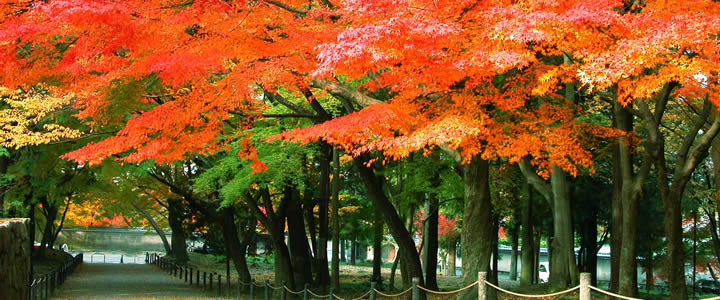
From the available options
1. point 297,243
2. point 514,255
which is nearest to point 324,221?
point 297,243

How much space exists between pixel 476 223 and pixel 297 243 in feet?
41.2

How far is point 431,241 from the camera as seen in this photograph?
79.4 feet

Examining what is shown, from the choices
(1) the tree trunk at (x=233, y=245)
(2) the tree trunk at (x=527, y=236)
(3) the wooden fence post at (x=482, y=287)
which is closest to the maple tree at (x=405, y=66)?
(3) the wooden fence post at (x=482, y=287)

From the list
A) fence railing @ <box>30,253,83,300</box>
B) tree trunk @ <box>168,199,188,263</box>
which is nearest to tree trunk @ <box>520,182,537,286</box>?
fence railing @ <box>30,253,83,300</box>

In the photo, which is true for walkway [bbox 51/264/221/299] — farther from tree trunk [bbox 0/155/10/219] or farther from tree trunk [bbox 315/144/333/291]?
tree trunk [bbox 315/144/333/291]

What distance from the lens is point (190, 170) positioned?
103 ft

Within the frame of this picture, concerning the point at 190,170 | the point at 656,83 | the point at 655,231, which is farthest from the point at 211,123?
the point at 655,231

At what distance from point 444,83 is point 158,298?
14505 mm

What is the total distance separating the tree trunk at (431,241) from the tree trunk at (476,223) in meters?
9.56

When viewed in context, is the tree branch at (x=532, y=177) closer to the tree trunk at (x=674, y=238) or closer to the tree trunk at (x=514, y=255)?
the tree trunk at (x=674, y=238)

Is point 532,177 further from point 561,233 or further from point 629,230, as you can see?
point 629,230

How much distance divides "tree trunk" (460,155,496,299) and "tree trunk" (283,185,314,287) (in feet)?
38.0

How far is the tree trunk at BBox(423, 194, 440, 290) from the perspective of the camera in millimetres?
23781

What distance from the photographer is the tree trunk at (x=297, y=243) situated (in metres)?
25.2
